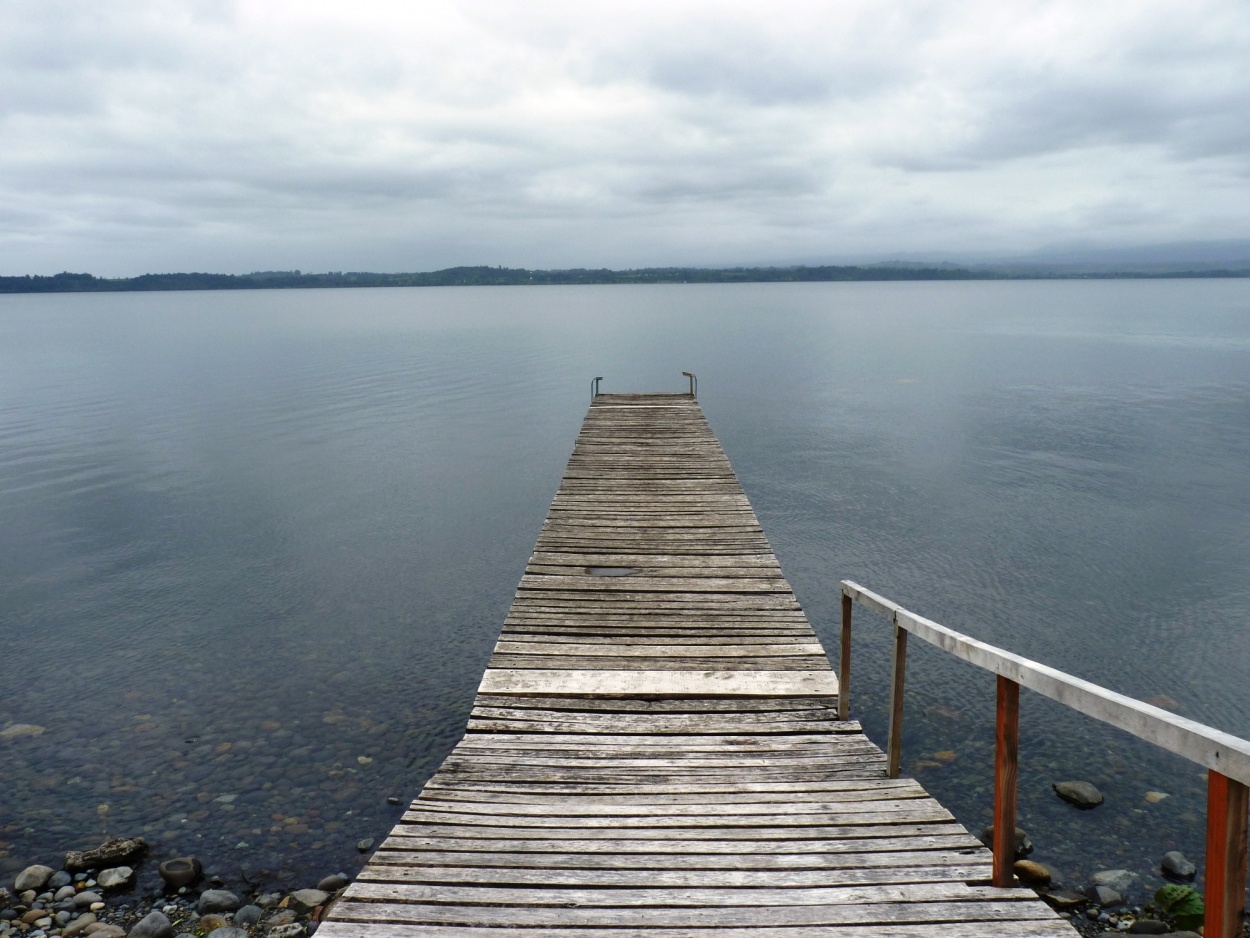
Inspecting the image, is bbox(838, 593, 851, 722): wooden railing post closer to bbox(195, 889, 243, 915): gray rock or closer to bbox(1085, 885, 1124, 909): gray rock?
bbox(1085, 885, 1124, 909): gray rock

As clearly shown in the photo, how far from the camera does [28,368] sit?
191ft

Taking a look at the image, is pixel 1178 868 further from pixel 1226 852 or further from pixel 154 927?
pixel 154 927

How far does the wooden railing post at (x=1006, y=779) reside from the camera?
436 centimetres

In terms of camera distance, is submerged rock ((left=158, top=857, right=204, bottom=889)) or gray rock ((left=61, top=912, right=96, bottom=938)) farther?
submerged rock ((left=158, top=857, right=204, bottom=889))

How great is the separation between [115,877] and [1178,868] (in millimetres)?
9634

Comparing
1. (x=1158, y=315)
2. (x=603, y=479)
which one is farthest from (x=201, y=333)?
(x=1158, y=315)

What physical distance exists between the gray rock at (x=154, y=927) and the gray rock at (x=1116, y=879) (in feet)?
26.1

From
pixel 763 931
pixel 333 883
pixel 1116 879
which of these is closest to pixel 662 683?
pixel 333 883

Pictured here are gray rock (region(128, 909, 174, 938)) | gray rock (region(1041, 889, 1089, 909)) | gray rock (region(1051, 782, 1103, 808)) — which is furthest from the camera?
gray rock (region(1051, 782, 1103, 808))

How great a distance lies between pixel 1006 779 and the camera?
14.3 ft

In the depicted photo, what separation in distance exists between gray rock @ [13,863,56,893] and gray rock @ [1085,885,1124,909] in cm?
930

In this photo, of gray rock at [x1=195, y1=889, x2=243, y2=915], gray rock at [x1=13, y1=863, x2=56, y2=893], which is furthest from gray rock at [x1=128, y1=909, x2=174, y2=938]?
gray rock at [x1=13, y1=863, x2=56, y2=893]

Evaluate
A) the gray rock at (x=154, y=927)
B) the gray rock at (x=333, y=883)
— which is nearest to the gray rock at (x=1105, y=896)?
the gray rock at (x=333, y=883)

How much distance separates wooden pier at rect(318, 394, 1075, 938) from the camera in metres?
4.25
